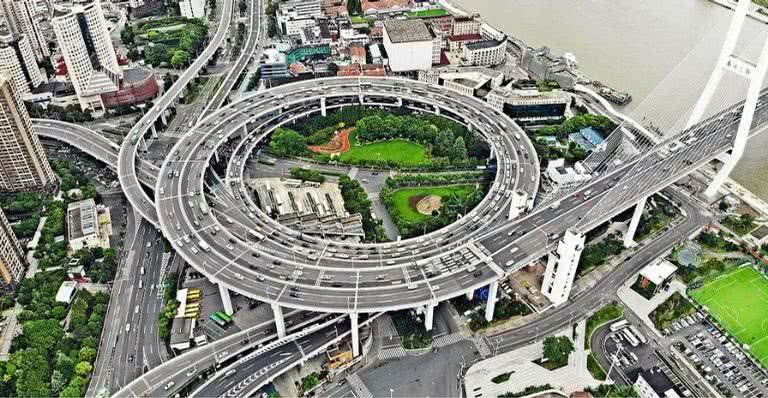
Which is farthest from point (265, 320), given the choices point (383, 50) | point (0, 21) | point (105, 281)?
point (0, 21)

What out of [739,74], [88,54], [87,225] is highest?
[739,74]

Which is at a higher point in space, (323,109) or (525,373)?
(323,109)

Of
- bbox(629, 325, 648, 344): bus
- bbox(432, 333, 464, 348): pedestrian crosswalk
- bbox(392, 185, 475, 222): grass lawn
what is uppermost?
bbox(392, 185, 475, 222): grass lawn

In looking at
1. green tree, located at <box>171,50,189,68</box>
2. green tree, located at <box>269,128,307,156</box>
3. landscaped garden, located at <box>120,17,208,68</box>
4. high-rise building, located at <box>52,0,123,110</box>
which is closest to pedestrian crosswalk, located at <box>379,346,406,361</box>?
green tree, located at <box>269,128,307,156</box>

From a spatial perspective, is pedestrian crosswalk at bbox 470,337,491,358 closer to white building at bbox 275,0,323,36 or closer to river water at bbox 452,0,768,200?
river water at bbox 452,0,768,200

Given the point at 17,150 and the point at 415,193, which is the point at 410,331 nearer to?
the point at 415,193

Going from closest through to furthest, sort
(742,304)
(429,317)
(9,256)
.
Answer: (429,317) → (742,304) → (9,256)

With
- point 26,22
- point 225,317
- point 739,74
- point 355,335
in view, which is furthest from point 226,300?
point 26,22

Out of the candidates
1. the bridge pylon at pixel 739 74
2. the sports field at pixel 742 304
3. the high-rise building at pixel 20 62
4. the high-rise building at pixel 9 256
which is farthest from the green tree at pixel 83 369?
the bridge pylon at pixel 739 74
